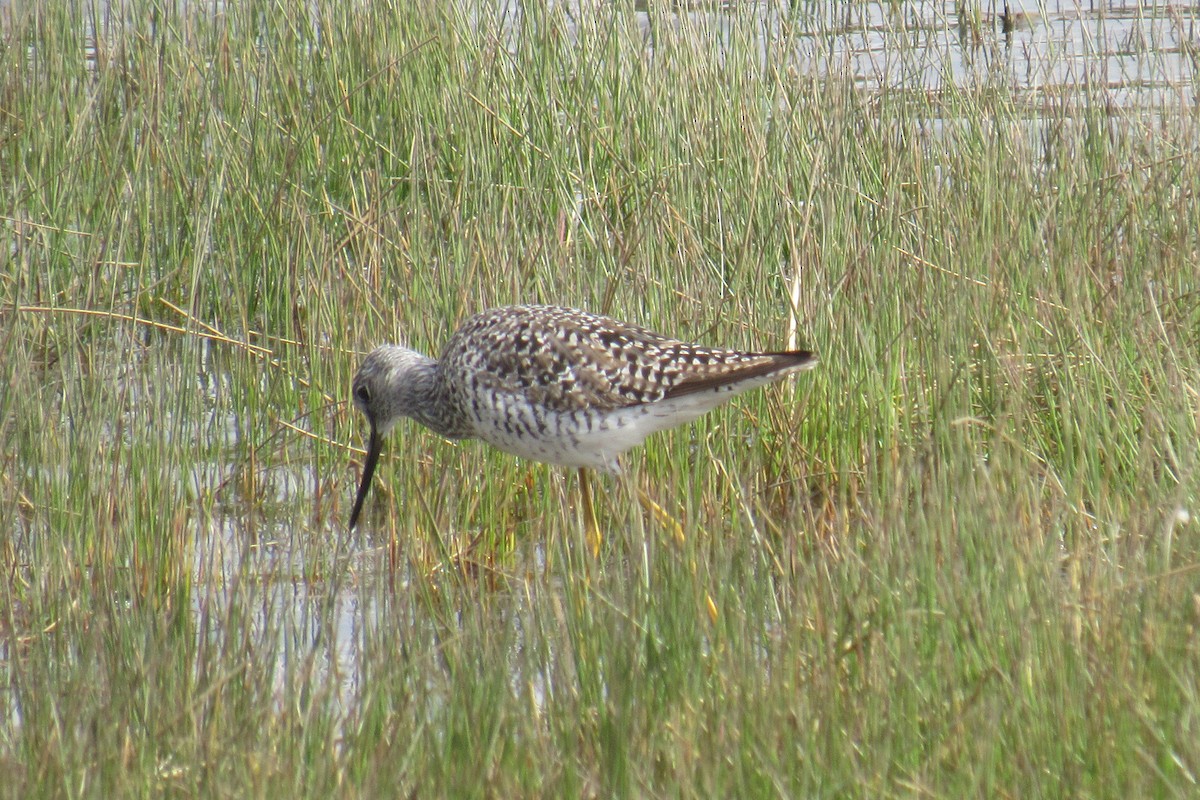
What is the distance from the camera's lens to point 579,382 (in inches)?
199

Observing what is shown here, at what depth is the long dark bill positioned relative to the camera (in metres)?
5.29

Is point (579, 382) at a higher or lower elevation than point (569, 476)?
higher

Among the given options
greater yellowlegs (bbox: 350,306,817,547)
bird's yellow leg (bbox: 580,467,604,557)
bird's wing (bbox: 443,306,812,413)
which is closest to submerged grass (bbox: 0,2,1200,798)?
bird's yellow leg (bbox: 580,467,604,557)

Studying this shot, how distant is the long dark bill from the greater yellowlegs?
0.06m

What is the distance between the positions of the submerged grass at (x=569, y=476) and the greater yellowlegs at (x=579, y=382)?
0.27 m

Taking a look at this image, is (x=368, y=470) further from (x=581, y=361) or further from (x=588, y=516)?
(x=581, y=361)

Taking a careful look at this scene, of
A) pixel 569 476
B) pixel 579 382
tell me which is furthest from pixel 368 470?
pixel 579 382

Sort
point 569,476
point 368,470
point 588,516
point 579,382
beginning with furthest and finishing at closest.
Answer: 1. point 569,476
2. point 368,470
3. point 588,516
4. point 579,382

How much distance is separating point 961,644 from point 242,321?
3583mm

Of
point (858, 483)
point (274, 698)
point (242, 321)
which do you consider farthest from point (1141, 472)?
point (242, 321)

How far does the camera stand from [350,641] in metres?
4.68

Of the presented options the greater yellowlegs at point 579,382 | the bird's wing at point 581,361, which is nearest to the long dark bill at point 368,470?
the greater yellowlegs at point 579,382

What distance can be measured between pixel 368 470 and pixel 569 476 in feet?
2.36

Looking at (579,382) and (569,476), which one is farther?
(569,476)
